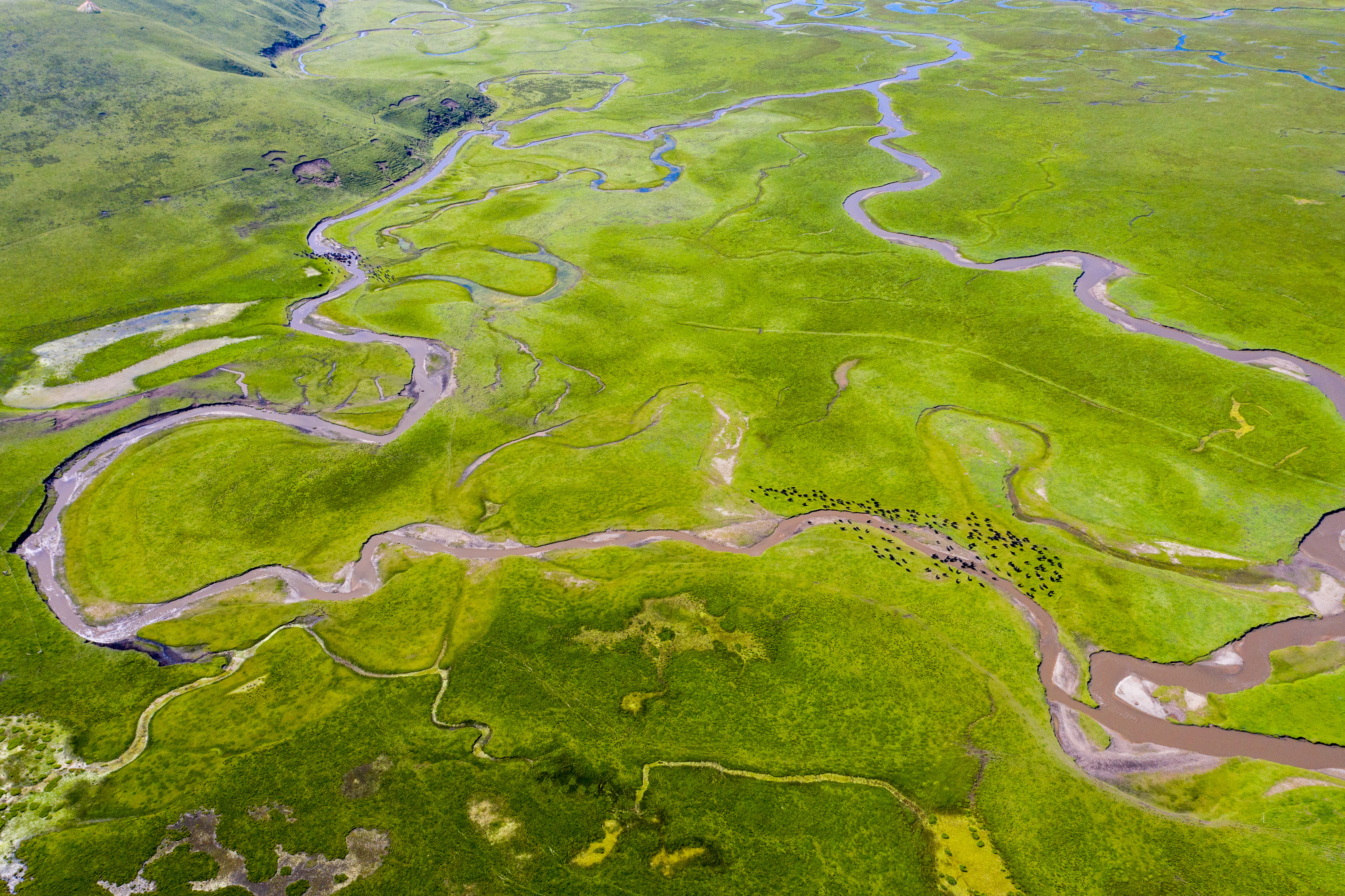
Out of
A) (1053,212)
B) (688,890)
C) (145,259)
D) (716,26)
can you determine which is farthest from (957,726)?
(716,26)

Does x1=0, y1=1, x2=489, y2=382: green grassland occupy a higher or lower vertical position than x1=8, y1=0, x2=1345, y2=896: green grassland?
higher

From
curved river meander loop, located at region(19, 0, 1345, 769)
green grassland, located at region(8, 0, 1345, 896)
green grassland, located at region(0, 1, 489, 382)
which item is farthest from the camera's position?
green grassland, located at region(0, 1, 489, 382)

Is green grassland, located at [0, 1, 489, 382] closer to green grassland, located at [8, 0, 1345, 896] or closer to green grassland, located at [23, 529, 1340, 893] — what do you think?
green grassland, located at [8, 0, 1345, 896]

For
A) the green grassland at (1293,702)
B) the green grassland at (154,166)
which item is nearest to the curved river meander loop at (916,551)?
the green grassland at (1293,702)

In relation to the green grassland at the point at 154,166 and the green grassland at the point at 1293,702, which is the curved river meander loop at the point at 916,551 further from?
the green grassland at the point at 154,166

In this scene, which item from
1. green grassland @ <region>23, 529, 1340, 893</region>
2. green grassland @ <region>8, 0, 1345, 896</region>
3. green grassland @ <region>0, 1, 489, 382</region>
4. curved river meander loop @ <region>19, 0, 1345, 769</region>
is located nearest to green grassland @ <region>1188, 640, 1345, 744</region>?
green grassland @ <region>8, 0, 1345, 896</region>

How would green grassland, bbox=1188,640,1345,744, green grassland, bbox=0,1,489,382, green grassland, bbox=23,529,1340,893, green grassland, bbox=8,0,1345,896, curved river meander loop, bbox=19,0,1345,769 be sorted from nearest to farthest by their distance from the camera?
green grassland, bbox=23,529,1340,893, green grassland, bbox=8,0,1345,896, green grassland, bbox=1188,640,1345,744, curved river meander loop, bbox=19,0,1345,769, green grassland, bbox=0,1,489,382


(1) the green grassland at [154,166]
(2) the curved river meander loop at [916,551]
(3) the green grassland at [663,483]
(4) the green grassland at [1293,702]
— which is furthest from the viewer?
(1) the green grassland at [154,166]

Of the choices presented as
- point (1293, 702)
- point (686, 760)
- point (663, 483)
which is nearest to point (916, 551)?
point (663, 483)
